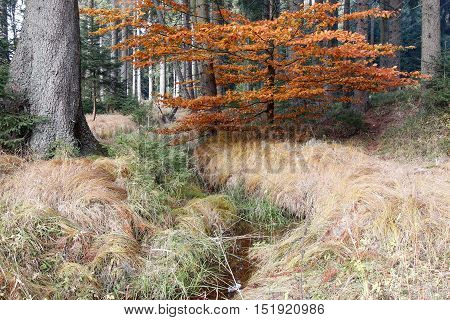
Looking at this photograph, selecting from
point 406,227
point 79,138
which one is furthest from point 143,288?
point 79,138

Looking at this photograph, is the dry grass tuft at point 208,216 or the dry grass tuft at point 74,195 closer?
the dry grass tuft at point 74,195

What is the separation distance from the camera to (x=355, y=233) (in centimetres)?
362

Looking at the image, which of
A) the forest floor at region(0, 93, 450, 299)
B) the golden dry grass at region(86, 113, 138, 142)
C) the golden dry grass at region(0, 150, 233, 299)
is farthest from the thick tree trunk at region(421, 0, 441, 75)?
the golden dry grass at region(86, 113, 138, 142)

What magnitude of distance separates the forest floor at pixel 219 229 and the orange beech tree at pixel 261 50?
170 cm

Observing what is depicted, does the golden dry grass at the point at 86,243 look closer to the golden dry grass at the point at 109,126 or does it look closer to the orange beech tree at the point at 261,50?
the orange beech tree at the point at 261,50

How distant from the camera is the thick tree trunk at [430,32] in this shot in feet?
27.4

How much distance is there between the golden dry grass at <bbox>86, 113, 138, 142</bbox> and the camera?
902 centimetres

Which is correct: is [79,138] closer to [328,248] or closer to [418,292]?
[328,248]

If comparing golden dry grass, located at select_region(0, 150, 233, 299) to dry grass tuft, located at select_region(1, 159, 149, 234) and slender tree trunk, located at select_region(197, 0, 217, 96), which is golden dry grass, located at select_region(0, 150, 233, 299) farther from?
slender tree trunk, located at select_region(197, 0, 217, 96)

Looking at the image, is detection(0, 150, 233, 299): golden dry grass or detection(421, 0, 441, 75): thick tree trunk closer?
detection(0, 150, 233, 299): golden dry grass

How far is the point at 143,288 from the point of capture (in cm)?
320

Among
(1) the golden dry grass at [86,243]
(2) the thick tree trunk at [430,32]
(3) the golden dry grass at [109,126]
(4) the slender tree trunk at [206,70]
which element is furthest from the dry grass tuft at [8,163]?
(2) the thick tree trunk at [430,32]

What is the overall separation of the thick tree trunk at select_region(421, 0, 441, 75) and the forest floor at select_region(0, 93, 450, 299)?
3.51 meters

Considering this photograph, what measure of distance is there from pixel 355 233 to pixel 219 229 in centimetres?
164
